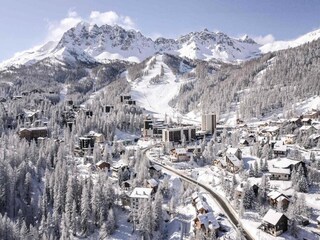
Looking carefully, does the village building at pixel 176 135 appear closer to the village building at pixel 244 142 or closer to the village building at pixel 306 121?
the village building at pixel 244 142

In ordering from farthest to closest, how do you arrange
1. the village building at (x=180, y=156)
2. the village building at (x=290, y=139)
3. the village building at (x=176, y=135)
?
the village building at (x=176, y=135)
the village building at (x=290, y=139)
the village building at (x=180, y=156)

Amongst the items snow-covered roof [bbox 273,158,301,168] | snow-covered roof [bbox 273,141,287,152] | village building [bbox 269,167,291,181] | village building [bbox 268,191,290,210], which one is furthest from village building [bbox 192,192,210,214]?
snow-covered roof [bbox 273,141,287,152]

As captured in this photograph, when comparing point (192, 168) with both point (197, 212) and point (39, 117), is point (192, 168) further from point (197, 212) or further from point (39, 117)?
point (39, 117)

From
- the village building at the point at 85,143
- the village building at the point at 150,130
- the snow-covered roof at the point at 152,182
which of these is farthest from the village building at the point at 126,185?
the village building at the point at 150,130

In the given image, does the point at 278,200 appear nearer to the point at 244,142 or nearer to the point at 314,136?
the point at 314,136

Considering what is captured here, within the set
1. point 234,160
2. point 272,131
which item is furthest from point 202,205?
point 272,131

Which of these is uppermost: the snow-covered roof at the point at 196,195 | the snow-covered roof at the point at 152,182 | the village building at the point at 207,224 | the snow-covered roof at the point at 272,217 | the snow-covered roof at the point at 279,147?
the snow-covered roof at the point at 279,147

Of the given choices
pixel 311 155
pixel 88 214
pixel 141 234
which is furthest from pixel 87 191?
pixel 311 155
